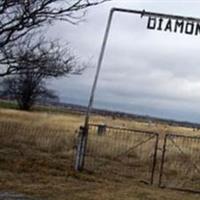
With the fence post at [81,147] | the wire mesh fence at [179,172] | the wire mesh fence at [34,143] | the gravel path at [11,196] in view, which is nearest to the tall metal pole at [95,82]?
the fence post at [81,147]

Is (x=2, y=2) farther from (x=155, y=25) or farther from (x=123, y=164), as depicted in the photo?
(x=123, y=164)

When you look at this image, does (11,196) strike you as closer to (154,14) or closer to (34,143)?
(154,14)

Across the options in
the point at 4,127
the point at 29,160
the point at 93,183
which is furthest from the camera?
the point at 4,127

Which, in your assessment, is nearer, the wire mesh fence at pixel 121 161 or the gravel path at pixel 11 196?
the gravel path at pixel 11 196

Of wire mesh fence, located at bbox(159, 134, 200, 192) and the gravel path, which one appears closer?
the gravel path

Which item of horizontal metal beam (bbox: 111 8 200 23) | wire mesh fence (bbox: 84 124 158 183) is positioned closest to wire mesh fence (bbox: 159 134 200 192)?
wire mesh fence (bbox: 84 124 158 183)

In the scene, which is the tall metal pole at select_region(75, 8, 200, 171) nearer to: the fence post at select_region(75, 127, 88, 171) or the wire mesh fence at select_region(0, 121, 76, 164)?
the fence post at select_region(75, 127, 88, 171)

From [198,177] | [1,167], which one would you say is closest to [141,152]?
[198,177]

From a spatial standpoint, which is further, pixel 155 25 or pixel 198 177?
pixel 198 177

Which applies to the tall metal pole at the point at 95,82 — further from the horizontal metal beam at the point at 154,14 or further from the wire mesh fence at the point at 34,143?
the wire mesh fence at the point at 34,143

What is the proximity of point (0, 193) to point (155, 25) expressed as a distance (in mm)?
7277

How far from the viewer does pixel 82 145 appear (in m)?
18.9

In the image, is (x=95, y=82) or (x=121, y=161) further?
(x=121, y=161)

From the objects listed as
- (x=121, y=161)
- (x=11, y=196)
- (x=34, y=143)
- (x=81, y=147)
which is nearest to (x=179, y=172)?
(x=121, y=161)
